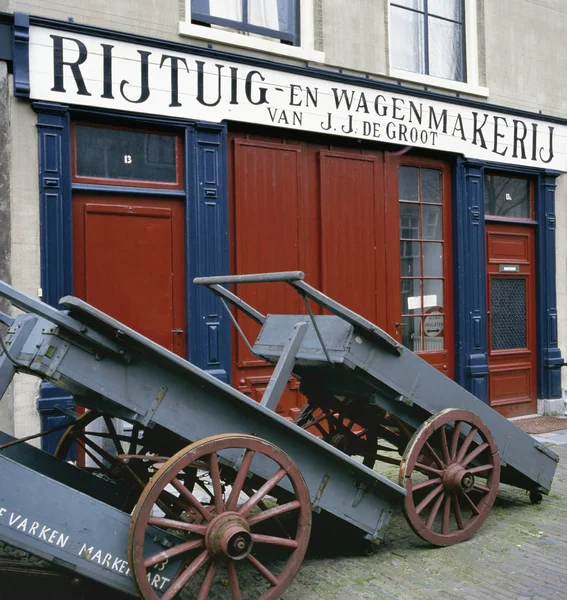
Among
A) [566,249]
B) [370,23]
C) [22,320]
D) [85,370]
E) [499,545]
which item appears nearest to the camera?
[85,370]

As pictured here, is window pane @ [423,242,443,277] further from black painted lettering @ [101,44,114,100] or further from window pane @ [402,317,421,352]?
black painted lettering @ [101,44,114,100]

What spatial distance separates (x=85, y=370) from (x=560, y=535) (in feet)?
11.2

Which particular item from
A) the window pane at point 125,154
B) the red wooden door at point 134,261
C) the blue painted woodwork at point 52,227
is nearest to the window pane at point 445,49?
the window pane at point 125,154

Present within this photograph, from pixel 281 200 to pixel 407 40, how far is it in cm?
289

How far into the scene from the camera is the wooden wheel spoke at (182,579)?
3.38 m

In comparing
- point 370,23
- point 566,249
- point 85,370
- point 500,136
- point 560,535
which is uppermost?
point 370,23

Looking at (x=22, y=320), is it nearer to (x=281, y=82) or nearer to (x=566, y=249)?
(x=281, y=82)

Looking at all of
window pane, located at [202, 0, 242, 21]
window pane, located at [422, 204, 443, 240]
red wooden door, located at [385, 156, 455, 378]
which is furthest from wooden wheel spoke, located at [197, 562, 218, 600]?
window pane, located at [422, 204, 443, 240]

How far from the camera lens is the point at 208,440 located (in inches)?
139

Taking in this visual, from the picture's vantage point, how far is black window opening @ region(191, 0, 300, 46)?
25.2 ft

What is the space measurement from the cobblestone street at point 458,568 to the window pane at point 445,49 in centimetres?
615

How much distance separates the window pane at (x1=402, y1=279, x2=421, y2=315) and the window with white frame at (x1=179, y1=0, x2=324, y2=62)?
2.86 meters

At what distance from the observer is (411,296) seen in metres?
9.08

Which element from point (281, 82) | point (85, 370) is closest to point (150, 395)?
point (85, 370)
